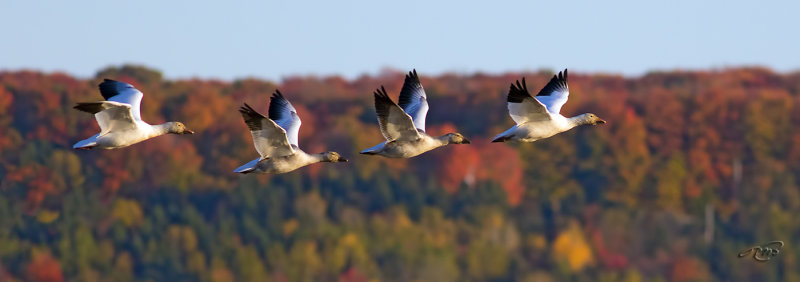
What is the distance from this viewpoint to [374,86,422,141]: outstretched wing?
28922 mm

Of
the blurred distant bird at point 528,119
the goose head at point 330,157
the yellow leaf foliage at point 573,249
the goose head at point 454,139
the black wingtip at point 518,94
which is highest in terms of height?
the black wingtip at point 518,94

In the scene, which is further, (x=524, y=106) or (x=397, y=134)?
(x=524, y=106)

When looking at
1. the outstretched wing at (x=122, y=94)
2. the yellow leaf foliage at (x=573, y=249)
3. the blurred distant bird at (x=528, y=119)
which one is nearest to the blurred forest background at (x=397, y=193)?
the yellow leaf foliage at (x=573, y=249)

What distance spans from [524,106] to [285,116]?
188 inches

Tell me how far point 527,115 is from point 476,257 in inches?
1822

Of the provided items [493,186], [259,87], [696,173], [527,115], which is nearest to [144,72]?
[259,87]

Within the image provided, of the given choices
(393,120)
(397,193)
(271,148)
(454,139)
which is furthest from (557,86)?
(397,193)

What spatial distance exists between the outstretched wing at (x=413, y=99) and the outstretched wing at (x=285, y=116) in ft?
7.04

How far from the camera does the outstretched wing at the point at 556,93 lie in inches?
1262

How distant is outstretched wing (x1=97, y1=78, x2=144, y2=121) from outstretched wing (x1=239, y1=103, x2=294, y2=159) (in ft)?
9.26

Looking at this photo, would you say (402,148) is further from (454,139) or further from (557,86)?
(557,86)

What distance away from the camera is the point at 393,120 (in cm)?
2933

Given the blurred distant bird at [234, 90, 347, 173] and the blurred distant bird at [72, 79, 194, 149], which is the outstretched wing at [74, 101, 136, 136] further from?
the blurred distant bird at [234, 90, 347, 173]

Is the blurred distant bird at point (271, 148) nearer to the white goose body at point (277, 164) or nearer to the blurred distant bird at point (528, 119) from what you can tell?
the white goose body at point (277, 164)
